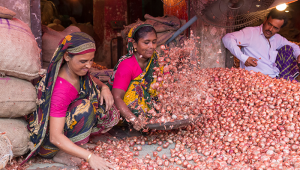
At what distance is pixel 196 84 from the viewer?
7.48ft

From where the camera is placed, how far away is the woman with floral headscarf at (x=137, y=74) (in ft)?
6.54

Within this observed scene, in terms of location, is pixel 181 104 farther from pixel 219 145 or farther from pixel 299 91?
pixel 299 91

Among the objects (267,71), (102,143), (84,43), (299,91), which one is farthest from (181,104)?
(267,71)

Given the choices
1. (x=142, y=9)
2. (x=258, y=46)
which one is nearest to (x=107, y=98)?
(x=258, y=46)

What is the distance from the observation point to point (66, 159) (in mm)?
1650

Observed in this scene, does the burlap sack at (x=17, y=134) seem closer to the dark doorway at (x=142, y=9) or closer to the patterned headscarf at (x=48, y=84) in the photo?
the patterned headscarf at (x=48, y=84)

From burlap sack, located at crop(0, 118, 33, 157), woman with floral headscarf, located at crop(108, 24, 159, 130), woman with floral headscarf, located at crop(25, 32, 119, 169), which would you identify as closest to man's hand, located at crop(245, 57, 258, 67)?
woman with floral headscarf, located at crop(108, 24, 159, 130)

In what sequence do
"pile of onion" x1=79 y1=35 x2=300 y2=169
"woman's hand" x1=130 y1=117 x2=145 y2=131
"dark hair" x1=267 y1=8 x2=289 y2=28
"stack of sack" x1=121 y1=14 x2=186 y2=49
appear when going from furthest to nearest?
"stack of sack" x1=121 y1=14 x2=186 y2=49 < "dark hair" x1=267 y1=8 x2=289 y2=28 < "woman's hand" x1=130 y1=117 x2=145 y2=131 < "pile of onion" x1=79 y1=35 x2=300 y2=169

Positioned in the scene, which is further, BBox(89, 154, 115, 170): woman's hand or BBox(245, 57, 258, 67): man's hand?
BBox(245, 57, 258, 67): man's hand

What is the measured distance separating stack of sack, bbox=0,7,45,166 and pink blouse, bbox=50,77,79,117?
6.2 inches

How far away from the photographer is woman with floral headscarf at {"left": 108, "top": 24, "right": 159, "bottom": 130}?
6.54 feet

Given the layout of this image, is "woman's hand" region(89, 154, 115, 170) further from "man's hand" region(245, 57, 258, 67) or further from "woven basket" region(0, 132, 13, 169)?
"man's hand" region(245, 57, 258, 67)

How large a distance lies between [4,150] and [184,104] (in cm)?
139

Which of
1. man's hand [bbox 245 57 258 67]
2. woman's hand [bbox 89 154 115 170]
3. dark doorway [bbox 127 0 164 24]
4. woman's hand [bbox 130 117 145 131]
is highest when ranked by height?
dark doorway [bbox 127 0 164 24]
